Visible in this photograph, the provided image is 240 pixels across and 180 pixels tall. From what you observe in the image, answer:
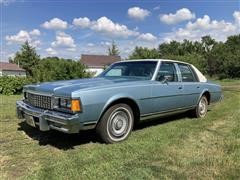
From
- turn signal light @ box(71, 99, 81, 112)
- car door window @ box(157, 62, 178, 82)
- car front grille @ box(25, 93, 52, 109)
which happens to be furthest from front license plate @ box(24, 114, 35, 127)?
car door window @ box(157, 62, 178, 82)

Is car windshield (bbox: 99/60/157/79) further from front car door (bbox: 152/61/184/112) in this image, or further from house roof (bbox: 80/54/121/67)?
house roof (bbox: 80/54/121/67)

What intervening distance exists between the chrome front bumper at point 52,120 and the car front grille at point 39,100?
9 centimetres

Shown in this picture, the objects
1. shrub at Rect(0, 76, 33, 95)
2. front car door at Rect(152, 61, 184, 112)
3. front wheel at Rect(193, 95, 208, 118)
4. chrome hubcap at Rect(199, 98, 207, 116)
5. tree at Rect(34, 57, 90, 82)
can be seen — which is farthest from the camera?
tree at Rect(34, 57, 90, 82)

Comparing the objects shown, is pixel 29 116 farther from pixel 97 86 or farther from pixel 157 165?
pixel 157 165

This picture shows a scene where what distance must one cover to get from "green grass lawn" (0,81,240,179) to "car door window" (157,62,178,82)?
1.04 metres

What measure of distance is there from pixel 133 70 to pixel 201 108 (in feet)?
7.71

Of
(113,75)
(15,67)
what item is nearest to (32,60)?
(15,67)

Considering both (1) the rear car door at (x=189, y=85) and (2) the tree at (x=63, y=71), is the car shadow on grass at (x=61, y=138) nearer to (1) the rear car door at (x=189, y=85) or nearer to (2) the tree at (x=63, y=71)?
(1) the rear car door at (x=189, y=85)

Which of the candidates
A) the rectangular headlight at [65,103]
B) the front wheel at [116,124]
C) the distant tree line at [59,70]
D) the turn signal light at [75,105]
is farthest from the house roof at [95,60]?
the turn signal light at [75,105]

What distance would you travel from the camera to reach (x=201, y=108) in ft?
26.6

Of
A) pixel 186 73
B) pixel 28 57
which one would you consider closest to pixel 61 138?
pixel 186 73

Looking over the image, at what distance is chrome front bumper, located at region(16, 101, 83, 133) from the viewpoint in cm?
485

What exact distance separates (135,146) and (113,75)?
2.33 metres

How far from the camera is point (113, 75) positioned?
7.09 m
